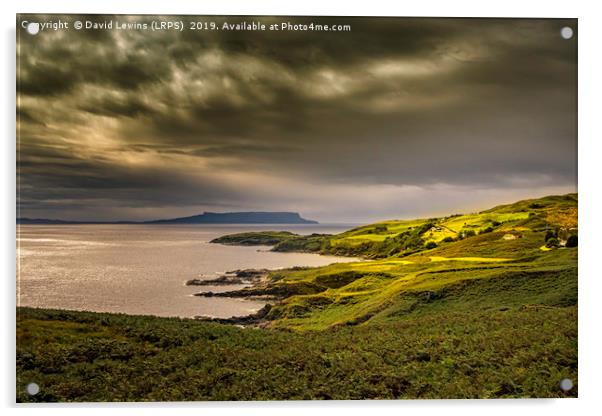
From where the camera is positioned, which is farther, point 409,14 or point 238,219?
point 238,219

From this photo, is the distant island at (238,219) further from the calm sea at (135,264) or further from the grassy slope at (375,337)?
the grassy slope at (375,337)

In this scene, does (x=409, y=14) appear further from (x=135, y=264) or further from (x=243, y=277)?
(x=135, y=264)

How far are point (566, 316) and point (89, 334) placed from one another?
17.4 ft

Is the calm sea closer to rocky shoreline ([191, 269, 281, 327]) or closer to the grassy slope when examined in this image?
rocky shoreline ([191, 269, 281, 327])

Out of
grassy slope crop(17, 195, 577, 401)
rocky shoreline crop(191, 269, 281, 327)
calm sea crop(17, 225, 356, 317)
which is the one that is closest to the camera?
grassy slope crop(17, 195, 577, 401)

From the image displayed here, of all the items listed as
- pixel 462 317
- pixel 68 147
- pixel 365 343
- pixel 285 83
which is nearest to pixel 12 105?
pixel 68 147

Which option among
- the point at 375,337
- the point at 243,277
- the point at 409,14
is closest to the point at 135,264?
the point at 243,277

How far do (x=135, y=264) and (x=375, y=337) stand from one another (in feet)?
9.43

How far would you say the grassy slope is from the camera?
5.32 metres

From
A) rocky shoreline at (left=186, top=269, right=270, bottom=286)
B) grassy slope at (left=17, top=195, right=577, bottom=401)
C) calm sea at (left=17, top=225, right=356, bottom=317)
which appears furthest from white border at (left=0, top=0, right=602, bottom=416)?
rocky shoreline at (left=186, top=269, right=270, bottom=286)

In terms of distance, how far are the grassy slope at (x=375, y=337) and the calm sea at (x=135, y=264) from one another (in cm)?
16

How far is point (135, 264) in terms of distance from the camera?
576cm

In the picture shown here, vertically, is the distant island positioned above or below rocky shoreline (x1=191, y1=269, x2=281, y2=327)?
above

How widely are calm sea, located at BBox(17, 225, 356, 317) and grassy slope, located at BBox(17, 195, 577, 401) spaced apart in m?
0.16
